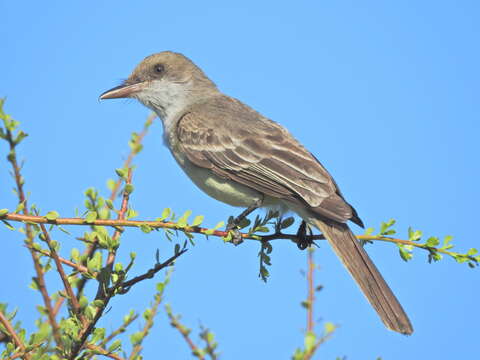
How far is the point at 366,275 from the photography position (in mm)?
4367

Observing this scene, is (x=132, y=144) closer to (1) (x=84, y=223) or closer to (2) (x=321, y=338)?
→ (1) (x=84, y=223)

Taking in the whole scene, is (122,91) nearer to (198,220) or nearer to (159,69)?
(159,69)

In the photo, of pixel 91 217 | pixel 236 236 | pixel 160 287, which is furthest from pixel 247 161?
pixel 91 217

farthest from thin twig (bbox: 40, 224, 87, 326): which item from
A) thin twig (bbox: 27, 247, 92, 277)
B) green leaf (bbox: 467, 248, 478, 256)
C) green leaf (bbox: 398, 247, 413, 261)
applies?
green leaf (bbox: 467, 248, 478, 256)

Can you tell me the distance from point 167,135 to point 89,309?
3.15 meters

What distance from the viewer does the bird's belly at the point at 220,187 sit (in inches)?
198

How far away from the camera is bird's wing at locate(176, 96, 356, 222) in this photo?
15.6 feet

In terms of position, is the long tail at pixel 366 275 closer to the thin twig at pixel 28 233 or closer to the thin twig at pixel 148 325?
the thin twig at pixel 148 325

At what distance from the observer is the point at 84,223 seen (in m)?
2.86

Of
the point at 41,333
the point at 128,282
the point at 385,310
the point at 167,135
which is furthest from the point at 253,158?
the point at 41,333

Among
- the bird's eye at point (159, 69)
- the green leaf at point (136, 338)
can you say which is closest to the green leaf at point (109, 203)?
the green leaf at point (136, 338)

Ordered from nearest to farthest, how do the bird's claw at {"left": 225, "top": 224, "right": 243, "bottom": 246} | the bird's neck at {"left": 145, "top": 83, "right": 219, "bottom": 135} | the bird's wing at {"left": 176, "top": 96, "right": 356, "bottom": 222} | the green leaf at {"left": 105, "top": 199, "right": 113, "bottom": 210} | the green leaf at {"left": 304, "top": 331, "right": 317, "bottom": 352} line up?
the green leaf at {"left": 304, "top": 331, "right": 317, "bottom": 352} < the green leaf at {"left": 105, "top": 199, "right": 113, "bottom": 210} < the bird's claw at {"left": 225, "top": 224, "right": 243, "bottom": 246} < the bird's wing at {"left": 176, "top": 96, "right": 356, "bottom": 222} < the bird's neck at {"left": 145, "top": 83, "right": 219, "bottom": 135}

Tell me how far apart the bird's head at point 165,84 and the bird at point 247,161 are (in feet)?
0.04

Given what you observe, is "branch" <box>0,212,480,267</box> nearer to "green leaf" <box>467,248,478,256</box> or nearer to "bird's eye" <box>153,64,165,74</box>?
"green leaf" <box>467,248,478,256</box>
